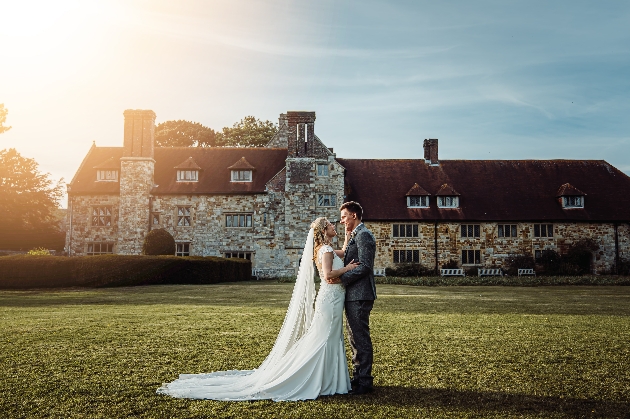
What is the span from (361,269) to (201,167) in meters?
31.0

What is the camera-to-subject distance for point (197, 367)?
21.7ft

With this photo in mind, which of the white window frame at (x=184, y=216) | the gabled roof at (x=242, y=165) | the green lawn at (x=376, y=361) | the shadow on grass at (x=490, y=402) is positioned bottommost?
the shadow on grass at (x=490, y=402)

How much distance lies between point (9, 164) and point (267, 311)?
3988 cm

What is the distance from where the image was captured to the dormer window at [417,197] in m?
34.4

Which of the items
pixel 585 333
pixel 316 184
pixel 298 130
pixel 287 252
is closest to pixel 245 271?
pixel 287 252

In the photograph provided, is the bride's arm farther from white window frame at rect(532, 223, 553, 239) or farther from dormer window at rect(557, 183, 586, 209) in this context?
dormer window at rect(557, 183, 586, 209)

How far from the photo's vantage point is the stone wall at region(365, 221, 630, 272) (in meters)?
33.7

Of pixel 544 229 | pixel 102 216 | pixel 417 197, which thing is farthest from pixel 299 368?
pixel 102 216

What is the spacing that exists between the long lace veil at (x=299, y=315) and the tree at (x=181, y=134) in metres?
48.5

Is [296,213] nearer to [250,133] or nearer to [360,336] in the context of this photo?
[250,133]

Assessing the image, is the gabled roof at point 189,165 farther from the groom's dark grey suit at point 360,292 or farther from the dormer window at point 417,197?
the groom's dark grey suit at point 360,292

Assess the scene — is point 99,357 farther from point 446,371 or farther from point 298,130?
point 298,130

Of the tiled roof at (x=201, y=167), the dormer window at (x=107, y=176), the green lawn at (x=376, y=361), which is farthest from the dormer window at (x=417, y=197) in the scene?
the green lawn at (x=376, y=361)

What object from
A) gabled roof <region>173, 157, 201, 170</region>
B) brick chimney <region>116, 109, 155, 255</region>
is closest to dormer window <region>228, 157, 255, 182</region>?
gabled roof <region>173, 157, 201, 170</region>
